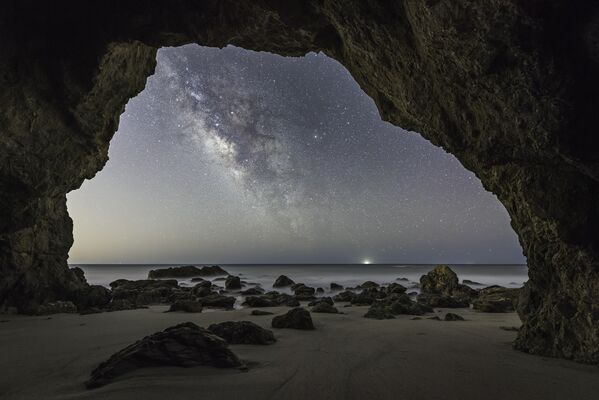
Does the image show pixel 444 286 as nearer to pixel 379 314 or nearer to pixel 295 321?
pixel 379 314

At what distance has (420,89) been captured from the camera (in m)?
5.26

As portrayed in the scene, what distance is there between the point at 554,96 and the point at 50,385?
220 inches

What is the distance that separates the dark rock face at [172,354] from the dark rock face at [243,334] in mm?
1222

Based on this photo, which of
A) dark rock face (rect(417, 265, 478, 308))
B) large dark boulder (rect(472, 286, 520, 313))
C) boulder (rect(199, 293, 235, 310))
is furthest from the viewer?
dark rock face (rect(417, 265, 478, 308))

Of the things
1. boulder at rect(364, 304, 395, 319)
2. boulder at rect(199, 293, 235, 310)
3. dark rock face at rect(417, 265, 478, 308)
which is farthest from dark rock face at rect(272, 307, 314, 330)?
dark rock face at rect(417, 265, 478, 308)

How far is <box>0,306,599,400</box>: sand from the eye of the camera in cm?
305

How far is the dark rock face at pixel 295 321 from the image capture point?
663 centimetres

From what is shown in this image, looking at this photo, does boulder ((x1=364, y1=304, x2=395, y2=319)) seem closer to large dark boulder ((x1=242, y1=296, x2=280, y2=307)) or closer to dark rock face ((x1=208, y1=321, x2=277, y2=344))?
large dark boulder ((x1=242, y1=296, x2=280, y2=307))

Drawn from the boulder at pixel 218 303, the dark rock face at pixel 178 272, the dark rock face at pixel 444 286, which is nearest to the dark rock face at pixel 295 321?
the boulder at pixel 218 303

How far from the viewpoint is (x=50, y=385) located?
3.31 metres

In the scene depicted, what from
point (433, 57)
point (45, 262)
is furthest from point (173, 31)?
point (45, 262)

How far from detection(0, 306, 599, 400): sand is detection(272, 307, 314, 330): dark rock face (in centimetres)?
46

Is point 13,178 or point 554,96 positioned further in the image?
point 13,178

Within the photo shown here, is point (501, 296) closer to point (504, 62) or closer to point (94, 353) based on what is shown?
point (504, 62)
